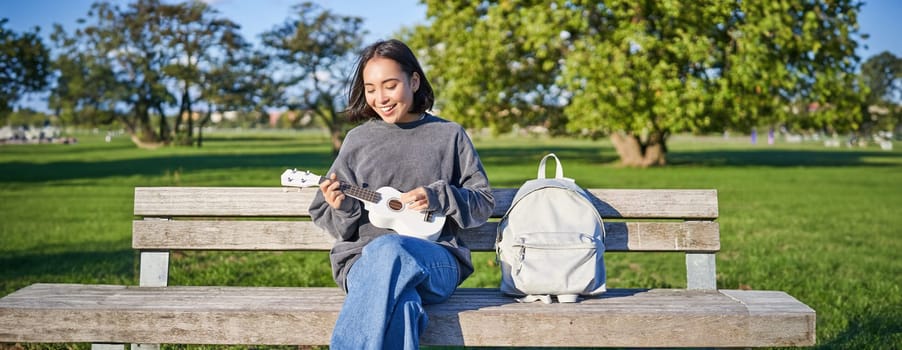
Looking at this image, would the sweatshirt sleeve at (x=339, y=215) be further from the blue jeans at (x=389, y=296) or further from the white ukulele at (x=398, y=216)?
the blue jeans at (x=389, y=296)

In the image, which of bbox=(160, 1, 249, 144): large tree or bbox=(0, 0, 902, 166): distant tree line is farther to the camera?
bbox=(160, 1, 249, 144): large tree

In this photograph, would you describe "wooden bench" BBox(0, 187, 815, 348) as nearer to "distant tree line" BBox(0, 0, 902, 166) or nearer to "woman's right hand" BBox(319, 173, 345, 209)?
"woman's right hand" BBox(319, 173, 345, 209)

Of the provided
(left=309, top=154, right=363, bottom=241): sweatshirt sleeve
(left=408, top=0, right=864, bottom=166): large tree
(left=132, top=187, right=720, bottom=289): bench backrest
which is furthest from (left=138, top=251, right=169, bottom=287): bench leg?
(left=408, top=0, right=864, bottom=166): large tree

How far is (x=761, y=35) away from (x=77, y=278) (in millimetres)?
21878

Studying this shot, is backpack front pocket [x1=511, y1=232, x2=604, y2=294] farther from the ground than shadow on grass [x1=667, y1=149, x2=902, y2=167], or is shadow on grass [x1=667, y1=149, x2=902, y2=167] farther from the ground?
shadow on grass [x1=667, y1=149, x2=902, y2=167]

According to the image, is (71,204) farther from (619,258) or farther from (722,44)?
(722,44)

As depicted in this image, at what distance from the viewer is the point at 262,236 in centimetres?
364

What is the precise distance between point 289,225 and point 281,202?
11 cm

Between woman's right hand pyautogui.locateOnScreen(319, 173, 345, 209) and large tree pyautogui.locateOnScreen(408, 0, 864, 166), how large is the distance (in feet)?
65.0

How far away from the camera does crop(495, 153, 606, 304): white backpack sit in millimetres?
3115

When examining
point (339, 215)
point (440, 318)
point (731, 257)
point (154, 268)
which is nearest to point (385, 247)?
point (440, 318)

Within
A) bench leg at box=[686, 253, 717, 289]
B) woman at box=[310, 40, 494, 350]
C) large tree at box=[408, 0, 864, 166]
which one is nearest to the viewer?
woman at box=[310, 40, 494, 350]

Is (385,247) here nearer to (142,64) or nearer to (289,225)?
(289,225)

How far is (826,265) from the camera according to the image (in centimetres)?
754
